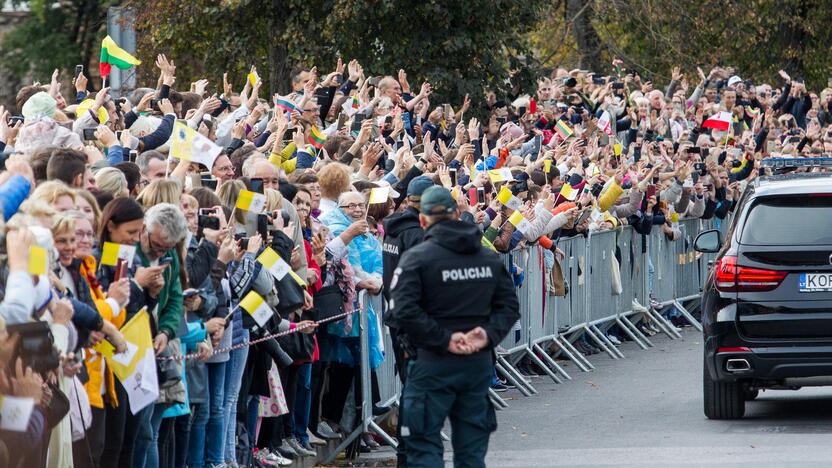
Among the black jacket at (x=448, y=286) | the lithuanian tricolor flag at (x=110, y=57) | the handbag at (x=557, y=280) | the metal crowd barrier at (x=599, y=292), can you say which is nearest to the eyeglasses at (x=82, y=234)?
the black jacket at (x=448, y=286)

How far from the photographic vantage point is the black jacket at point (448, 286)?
947 cm

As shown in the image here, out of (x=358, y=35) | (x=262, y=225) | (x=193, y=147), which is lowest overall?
(x=262, y=225)

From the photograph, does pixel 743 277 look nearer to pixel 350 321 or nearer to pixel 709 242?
pixel 709 242

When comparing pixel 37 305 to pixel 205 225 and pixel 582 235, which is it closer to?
pixel 205 225

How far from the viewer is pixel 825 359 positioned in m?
12.9

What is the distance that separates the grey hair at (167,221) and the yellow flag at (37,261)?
1.91m

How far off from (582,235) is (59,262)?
37.6ft

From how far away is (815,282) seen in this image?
12.9m

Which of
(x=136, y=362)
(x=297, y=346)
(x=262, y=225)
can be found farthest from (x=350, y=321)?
(x=136, y=362)

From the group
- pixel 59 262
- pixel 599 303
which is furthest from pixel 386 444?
pixel 599 303

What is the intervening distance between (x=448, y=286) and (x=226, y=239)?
4.53ft

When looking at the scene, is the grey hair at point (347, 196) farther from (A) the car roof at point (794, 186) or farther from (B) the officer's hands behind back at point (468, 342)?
(B) the officer's hands behind back at point (468, 342)

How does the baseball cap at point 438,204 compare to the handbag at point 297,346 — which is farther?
the handbag at point 297,346

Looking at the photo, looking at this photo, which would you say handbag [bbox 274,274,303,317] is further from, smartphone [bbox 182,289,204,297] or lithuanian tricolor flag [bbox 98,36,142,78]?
lithuanian tricolor flag [bbox 98,36,142,78]
